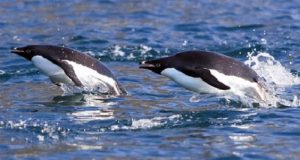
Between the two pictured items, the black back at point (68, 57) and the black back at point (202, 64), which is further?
the black back at point (68, 57)

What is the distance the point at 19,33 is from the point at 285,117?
7488 millimetres

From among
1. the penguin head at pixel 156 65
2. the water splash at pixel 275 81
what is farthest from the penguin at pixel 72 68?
the water splash at pixel 275 81

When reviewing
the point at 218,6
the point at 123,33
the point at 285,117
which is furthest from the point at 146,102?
the point at 218,6

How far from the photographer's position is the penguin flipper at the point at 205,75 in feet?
33.3

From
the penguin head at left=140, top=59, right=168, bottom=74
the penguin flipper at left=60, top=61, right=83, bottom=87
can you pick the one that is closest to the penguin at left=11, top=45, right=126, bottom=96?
the penguin flipper at left=60, top=61, right=83, bottom=87

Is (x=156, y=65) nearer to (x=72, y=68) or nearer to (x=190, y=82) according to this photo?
(x=190, y=82)

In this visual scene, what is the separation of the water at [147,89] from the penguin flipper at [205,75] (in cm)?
30

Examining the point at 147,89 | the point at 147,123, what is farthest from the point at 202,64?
the point at 147,89

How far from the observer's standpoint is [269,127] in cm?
964

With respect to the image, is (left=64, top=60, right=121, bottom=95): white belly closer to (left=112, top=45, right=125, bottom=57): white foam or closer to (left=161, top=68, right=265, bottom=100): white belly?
(left=161, top=68, right=265, bottom=100): white belly

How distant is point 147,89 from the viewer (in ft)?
39.6

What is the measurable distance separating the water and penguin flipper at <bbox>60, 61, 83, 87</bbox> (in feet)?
0.67

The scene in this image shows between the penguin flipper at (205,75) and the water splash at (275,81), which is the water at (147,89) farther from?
the penguin flipper at (205,75)

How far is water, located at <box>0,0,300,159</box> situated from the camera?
8859 millimetres
